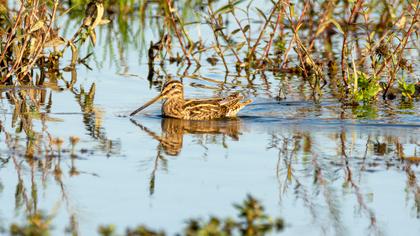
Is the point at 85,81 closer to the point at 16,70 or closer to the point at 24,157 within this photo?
the point at 16,70

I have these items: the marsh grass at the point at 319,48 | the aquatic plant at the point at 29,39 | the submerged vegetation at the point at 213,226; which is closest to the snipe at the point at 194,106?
the marsh grass at the point at 319,48

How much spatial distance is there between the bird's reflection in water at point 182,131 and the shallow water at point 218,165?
0.04 ft

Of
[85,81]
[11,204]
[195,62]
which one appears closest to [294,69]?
[195,62]

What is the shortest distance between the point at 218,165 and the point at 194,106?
2881 millimetres

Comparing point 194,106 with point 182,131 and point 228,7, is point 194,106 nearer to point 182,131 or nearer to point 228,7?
point 182,131

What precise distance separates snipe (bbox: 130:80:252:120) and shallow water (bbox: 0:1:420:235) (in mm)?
170

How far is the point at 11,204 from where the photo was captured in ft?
23.6

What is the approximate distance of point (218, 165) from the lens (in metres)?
8.55

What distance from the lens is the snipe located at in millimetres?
11312

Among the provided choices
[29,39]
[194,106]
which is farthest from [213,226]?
[29,39]

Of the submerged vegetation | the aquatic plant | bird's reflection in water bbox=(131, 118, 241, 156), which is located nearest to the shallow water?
bird's reflection in water bbox=(131, 118, 241, 156)

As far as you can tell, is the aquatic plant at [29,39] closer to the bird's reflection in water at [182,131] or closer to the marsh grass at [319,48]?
the marsh grass at [319,48]

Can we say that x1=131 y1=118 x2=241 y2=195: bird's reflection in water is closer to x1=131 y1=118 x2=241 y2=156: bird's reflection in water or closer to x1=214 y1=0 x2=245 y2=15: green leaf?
x1=131 y1=118 x2=241 y2=156: bird's reflection in water

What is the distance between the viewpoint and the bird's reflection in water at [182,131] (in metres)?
9.20
